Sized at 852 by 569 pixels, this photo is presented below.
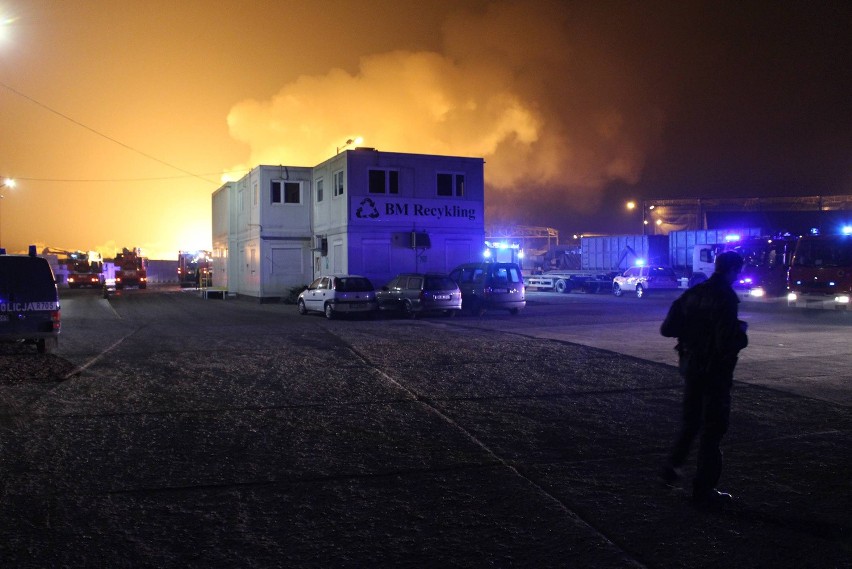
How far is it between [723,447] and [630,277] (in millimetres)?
31408

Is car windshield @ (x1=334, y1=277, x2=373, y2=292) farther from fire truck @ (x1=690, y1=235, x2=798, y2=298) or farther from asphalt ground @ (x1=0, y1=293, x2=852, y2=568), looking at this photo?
fire truck @ (x1=690, y1=235, x2=798, y2=298)

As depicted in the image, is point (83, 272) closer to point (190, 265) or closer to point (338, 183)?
point (190, 265)

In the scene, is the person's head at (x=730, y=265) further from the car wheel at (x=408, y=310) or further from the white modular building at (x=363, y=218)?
the white modular building at (x=363, y=218)

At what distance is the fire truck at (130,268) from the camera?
177ft

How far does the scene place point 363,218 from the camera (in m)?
31.4

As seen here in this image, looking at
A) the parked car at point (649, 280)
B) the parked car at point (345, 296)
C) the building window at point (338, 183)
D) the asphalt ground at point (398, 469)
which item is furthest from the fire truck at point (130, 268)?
the asphalt ground at point (398, 469)

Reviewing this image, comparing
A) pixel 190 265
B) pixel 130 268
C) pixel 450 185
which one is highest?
pixel 450 185

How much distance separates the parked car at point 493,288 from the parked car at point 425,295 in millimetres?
1291

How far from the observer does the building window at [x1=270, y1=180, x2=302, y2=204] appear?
3609 cm

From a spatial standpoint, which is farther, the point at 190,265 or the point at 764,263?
the point at 190,265

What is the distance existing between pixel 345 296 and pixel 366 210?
8.80 m

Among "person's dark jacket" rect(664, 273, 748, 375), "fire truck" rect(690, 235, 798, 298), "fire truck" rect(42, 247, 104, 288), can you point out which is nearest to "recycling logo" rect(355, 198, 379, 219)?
"fire truck" rect(690, 235, 798, 298)

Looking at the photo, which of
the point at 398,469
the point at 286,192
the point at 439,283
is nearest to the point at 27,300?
the point at 398,469

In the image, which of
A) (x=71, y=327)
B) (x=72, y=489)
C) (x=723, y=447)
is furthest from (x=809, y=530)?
(x=71, y=327)
